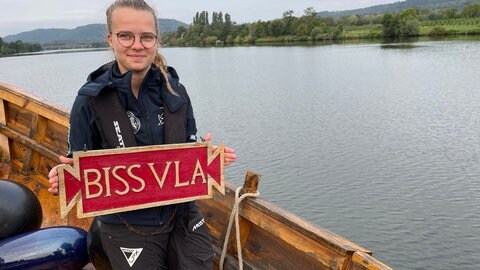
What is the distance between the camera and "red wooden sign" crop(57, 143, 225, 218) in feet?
8.26

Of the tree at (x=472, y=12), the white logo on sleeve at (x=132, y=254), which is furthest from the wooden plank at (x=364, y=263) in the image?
the tree at (x=472, y=12)

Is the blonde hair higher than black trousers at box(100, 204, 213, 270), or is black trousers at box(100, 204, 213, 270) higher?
the blonde hair

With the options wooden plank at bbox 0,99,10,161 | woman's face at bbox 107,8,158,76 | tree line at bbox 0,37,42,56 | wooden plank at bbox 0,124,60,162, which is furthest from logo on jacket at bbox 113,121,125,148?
tree line at bbox 0,37,42,56

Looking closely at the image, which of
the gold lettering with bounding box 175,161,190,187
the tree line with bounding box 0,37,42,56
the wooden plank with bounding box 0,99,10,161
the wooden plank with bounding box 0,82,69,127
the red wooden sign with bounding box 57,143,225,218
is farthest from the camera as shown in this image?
the tree line with bounding box 0,37,42,56

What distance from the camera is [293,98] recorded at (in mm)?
26422

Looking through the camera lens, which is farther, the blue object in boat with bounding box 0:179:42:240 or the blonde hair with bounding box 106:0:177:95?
the blue object in boat with bounding box 0:179:42:240

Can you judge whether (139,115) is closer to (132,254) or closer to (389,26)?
(132,254)

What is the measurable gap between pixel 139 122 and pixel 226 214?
4.92 feet

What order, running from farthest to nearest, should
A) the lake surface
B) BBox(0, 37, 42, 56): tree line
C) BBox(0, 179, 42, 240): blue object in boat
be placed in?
BBox(0, 37, 42, 56): tree line < the lake surface < BBox(0, 179, 42, 240): blue object in boat

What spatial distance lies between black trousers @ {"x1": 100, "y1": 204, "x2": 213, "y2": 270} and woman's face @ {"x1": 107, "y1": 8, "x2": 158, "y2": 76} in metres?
0.96

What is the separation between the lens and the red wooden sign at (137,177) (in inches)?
99.1

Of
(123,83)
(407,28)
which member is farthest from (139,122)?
(407,28)

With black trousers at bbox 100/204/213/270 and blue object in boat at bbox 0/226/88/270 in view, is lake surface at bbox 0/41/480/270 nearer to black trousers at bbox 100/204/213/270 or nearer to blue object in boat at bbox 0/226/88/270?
black trousers at bbox 100/204/213/270

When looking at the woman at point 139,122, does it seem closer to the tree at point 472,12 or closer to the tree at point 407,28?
the tree at point 407,28
